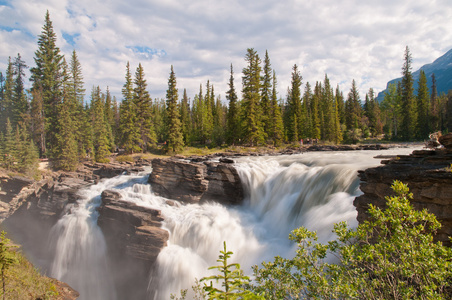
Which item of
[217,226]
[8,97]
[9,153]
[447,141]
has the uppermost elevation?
[8,97]

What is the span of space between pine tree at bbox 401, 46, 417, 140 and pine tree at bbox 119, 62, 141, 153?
171 feet

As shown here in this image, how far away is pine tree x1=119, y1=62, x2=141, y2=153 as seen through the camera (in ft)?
132

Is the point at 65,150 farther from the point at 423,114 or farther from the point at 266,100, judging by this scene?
the point at 423,114

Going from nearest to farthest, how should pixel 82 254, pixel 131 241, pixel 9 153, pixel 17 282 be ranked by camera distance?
pixel 17 282 → pixel 131 241 → pixel 82 254 → pixel 9 153

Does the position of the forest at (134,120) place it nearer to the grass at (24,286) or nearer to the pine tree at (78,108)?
the pine tree at (78,108)

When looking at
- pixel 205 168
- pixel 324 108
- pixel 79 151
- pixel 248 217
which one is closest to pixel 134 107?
pixel 79 151

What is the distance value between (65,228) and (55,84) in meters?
34.1

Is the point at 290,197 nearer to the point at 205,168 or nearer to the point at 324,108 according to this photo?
the point at 205,168

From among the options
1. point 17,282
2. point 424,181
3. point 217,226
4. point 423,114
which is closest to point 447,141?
point 424,181

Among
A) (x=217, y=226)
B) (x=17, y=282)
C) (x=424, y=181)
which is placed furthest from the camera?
(x=217, y=226)

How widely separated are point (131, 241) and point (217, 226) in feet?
15.5

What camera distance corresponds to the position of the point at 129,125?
4044cm

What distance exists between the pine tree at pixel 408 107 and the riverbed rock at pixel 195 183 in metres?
46.5

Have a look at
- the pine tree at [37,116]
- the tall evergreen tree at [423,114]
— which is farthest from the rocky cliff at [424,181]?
the tall evergreen tree at [423,114]
